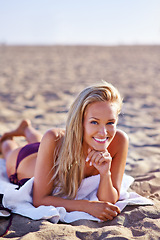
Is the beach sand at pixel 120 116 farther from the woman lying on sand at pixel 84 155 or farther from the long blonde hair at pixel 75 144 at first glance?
the long blonde hair at pixel 75 144

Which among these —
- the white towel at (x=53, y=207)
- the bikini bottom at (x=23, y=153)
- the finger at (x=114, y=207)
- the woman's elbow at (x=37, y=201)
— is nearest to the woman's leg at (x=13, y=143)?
the bikini bottom at (x=23, y=153)

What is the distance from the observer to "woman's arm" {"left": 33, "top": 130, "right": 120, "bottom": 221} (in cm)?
210

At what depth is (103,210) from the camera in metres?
2.08

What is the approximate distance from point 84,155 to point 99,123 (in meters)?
0.37

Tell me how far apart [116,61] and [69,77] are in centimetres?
482

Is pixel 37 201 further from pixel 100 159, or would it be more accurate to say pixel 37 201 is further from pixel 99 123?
pixel 99 123

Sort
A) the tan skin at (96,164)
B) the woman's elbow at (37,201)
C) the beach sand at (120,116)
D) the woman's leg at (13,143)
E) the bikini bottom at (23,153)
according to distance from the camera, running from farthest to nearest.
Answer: the woman's leg at (13,143) < the bikini bottom at (23,153) < the woman's elbow at (37,201) < the tan skin at (96,164) < the beach sand at (120,116)

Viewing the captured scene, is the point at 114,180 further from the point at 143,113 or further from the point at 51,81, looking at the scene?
the point at 51,81

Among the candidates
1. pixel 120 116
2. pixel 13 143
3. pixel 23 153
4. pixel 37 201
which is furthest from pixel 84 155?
pixel 120 116

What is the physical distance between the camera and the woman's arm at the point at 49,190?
6.89 ft

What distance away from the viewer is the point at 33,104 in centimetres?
595

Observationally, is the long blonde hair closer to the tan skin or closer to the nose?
the tan skin

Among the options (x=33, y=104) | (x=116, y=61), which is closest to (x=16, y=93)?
(x=33, y=104)

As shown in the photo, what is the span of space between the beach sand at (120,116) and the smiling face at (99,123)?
22.5 inches
